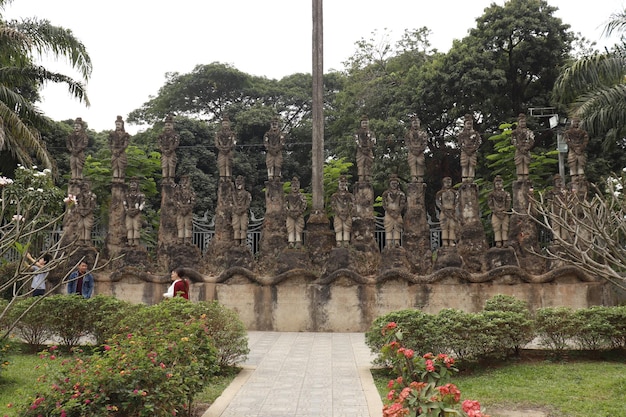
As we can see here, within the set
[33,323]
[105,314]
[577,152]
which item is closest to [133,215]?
[33,323]

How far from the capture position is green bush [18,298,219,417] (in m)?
4.73

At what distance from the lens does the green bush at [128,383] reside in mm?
4730

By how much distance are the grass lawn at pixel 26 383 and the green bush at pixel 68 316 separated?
0.63m

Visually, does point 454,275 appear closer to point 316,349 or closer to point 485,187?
point 316,349

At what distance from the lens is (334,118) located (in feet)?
100

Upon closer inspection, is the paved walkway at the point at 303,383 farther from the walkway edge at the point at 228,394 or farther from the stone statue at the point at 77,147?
the stone statue at the point at 77,147

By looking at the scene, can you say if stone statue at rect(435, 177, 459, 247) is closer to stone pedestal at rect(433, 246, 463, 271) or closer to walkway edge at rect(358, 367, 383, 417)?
stone pedestal at rect(433, 246, 463, 271)

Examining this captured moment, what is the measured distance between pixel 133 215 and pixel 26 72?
7624 mm

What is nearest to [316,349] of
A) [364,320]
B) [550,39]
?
[364,320]

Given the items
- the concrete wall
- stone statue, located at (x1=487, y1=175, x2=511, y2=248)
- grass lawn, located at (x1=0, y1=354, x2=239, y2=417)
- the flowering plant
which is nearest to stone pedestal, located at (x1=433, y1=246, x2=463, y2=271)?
the concrete wall

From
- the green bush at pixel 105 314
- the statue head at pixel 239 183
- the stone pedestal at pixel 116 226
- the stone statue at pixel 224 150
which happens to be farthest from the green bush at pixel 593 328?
the stone pedestal at pixel 116 226

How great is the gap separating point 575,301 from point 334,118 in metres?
19.4

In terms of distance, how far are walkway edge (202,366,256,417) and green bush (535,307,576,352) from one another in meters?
4.44

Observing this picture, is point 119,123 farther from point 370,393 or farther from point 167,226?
point 370,393
